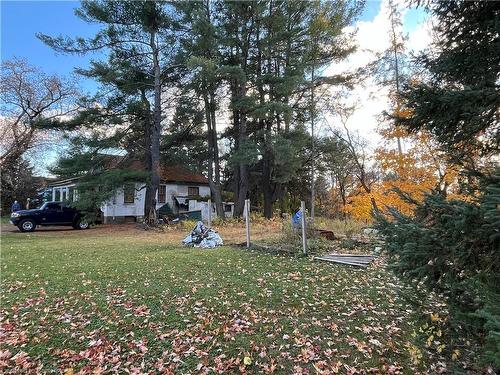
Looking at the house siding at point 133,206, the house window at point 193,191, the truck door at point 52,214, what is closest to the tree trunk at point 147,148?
the house siding at point 133,206

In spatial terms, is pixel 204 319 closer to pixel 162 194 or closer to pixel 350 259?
pixel 350 259

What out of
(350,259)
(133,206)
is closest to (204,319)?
(350,259)

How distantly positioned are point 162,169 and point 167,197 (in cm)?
373

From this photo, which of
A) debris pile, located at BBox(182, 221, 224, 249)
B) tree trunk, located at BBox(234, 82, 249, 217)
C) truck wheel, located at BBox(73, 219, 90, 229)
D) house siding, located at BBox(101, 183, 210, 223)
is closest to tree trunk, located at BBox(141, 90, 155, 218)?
house siding, located at BBox(101, 183, 210, 223)

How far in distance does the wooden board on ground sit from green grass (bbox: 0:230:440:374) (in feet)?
1.22

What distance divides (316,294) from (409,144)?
648 cm

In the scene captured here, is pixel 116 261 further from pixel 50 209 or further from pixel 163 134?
Answer: pixel 163 134

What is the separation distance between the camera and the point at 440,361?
3.32m

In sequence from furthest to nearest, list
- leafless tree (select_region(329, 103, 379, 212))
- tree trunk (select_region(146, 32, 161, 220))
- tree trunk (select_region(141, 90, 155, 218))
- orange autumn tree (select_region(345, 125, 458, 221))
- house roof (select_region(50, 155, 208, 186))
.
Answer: leafless tree (select_region(329, 103, 379, 212))
house roof (select_region(50, 155, 208, 186))
tree trunk (select_region(141, 90, 155, 218))
tree trunk (select_region(146, 32, 161, 220))
orange autumn tree (select_region(345, 125, 458, 221))

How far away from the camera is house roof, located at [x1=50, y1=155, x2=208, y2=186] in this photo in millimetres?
19542

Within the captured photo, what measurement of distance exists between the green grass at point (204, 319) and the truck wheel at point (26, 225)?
10719 mm

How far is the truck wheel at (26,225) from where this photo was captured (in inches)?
648

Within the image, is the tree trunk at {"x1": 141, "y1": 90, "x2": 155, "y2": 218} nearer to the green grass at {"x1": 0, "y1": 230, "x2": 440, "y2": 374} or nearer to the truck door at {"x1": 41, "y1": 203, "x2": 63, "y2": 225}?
the truck door at {"x1": 41, "y1": 203, "x2": 63, "y2": 225}

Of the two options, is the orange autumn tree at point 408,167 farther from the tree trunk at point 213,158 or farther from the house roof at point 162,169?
the house roof at point 162,169
